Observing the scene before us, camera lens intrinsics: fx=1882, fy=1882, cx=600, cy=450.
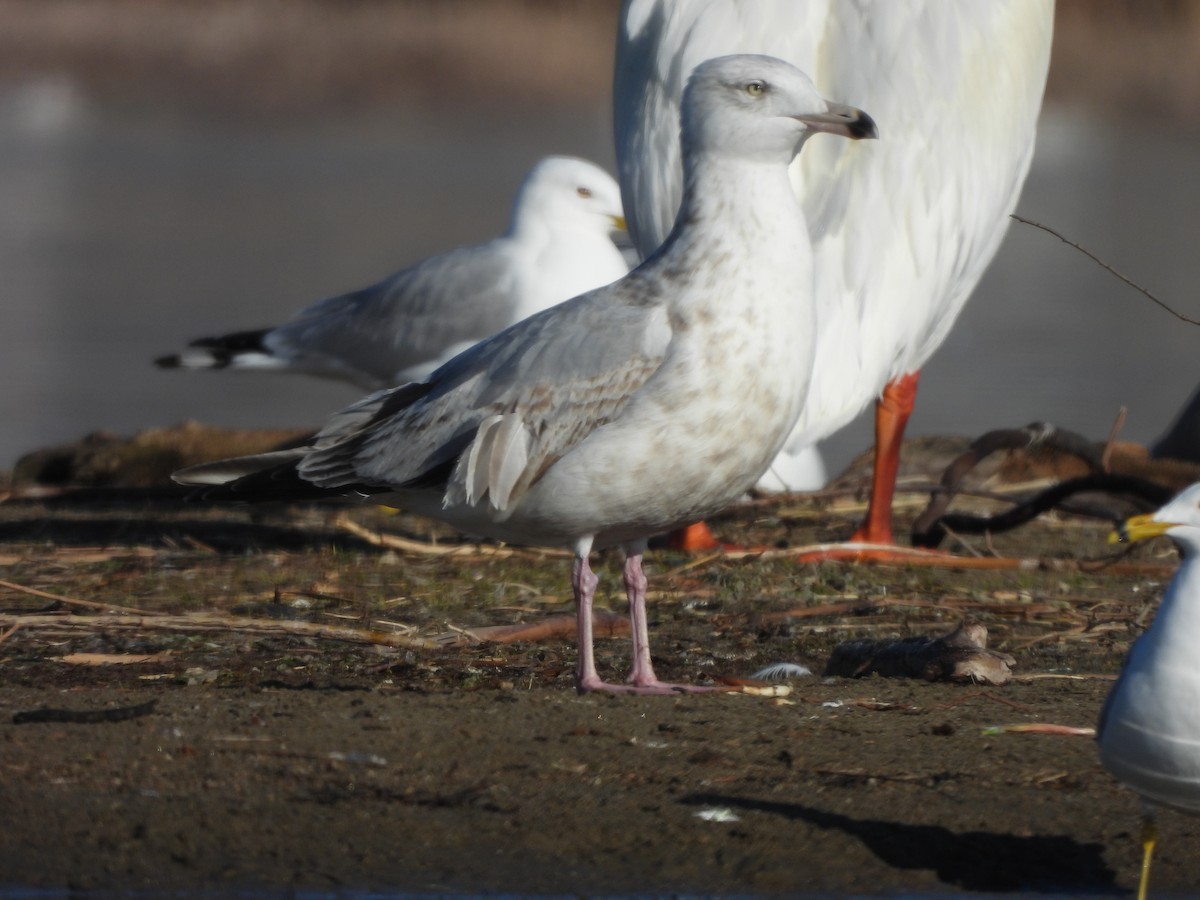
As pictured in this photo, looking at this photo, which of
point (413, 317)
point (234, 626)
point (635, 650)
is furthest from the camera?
point (413, 317)

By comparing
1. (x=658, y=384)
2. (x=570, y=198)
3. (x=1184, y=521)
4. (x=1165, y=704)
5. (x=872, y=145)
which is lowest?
(x=1165, y=704)

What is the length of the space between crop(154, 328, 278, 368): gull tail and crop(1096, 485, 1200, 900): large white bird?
527 centimetres

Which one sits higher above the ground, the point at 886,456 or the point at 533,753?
the point at 886,456

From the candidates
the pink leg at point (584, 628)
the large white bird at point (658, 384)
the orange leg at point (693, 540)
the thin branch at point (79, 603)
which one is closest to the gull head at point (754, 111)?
the large white bird at point (658, 384)

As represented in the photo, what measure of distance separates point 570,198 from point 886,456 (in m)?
2.24

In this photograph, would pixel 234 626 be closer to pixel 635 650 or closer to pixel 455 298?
pixel 635 650

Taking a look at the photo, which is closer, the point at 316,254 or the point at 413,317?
the point at 413,317

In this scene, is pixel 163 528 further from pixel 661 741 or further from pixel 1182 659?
pixel 1182 659

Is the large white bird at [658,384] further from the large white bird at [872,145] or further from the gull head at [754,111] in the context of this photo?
the large white bird at [872,145]

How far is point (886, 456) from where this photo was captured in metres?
5.69

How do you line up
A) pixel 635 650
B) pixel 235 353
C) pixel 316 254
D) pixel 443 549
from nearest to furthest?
pixel 635 650 < pixel 443 549 < pixel 235 353 < pixel 316 254

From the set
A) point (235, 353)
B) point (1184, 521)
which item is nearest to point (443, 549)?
point (235, 353)

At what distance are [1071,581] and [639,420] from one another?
2044 mm

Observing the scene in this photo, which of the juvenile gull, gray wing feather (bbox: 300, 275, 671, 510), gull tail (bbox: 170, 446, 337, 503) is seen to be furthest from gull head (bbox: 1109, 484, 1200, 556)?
the juvenile gull
